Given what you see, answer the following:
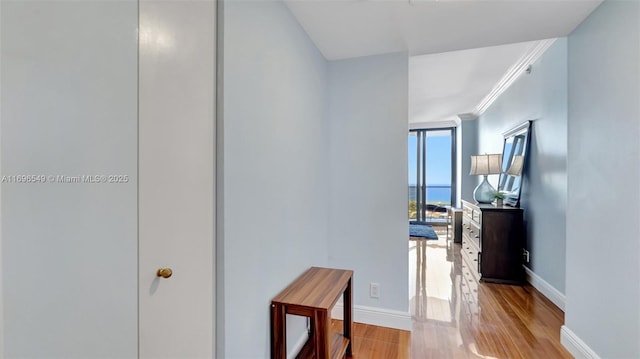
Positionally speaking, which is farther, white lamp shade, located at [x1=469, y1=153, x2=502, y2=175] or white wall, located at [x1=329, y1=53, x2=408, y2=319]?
white lamp shade, located at [x1=469, y1=153, x2=502, y2=175]

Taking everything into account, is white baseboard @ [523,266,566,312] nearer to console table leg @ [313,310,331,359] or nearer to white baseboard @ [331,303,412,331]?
white baseboard @ [331,303,412,331]

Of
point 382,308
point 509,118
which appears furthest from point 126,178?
point 509,118

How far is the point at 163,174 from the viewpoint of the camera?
922mm

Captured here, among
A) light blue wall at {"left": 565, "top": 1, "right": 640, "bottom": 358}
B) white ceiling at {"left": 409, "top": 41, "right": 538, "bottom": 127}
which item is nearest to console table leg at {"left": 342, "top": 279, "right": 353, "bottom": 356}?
light blue wall at {"left": 565, "top": 1, "right": 640, "bottom": 358}

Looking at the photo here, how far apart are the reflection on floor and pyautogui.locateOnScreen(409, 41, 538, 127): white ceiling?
2570mm

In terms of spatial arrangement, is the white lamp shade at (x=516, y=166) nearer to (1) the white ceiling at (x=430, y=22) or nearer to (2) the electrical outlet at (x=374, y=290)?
(1) the white ceiling at (x=430, y=22)

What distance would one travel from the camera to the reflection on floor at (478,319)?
1984mm

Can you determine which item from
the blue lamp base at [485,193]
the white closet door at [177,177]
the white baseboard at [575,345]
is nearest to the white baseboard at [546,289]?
the white baseboard at [575,345]

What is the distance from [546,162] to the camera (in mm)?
2895

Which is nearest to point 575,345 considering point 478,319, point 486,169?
point 478,319

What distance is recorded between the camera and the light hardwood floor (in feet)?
6.47

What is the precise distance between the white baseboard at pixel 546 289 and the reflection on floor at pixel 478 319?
0.06 m

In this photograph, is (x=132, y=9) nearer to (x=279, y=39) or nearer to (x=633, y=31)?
(x=279, y=39)

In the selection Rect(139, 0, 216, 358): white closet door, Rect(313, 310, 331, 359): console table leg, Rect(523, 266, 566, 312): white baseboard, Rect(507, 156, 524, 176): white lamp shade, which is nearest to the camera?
Rect(139, 0, 216, 358): white closet door
